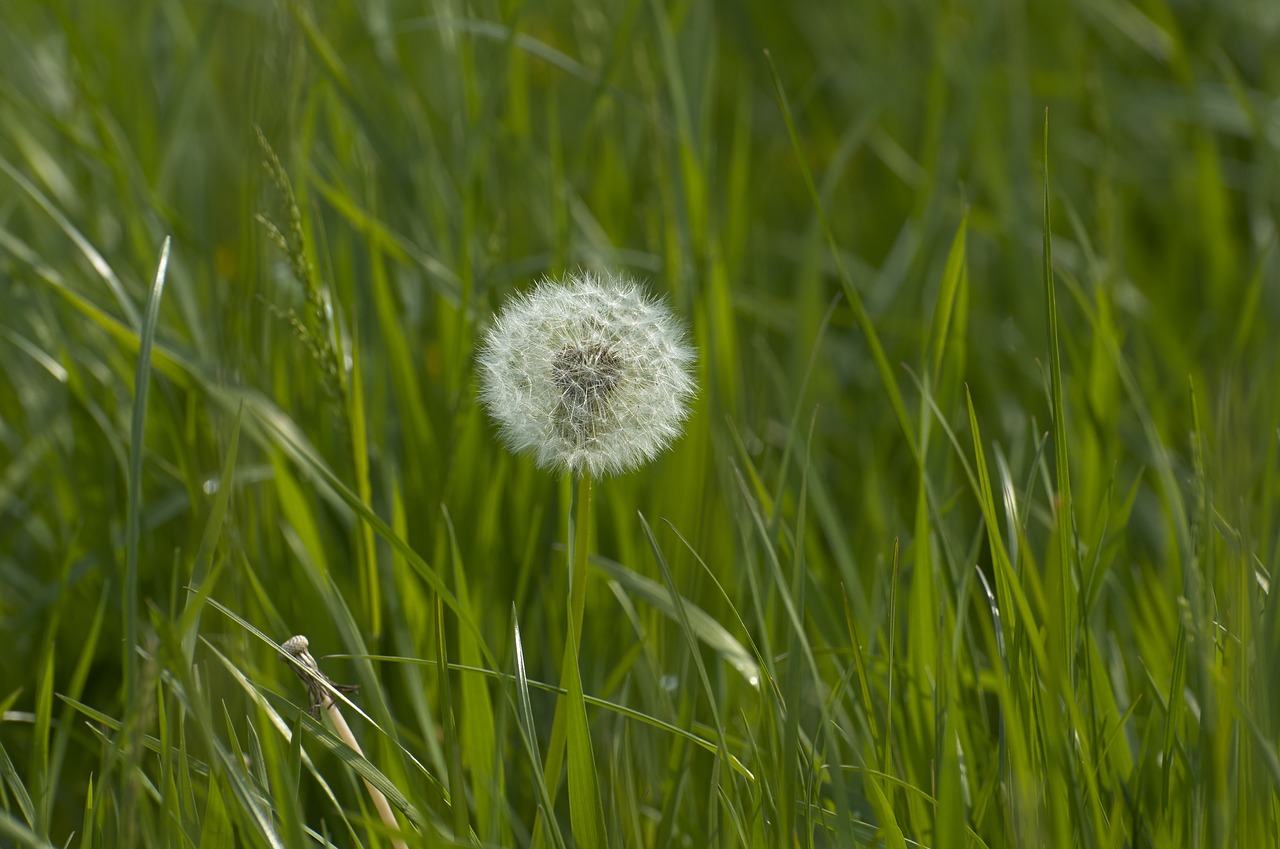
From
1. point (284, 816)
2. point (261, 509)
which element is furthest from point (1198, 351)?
point (284, 816)

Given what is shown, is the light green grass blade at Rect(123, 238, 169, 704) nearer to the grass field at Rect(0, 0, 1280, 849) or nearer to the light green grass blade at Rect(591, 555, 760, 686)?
the grass field at Rect(0, 0, 1280, 849)

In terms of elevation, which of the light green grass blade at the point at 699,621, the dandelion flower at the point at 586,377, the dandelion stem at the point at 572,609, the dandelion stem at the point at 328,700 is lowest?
the dandelion stem at the point at 328,700

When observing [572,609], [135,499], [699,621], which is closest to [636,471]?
[699,621]

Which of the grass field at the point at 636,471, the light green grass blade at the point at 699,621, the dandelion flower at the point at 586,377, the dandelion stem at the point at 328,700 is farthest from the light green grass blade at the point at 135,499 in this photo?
the light green grass blade at the point at 699,621

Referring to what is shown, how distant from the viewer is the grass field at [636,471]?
4.14ft

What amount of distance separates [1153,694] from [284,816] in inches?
42.4

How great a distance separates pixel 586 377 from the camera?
4.68ft

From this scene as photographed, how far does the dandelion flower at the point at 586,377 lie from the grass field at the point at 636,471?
0.10m

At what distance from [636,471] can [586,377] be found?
59 cm

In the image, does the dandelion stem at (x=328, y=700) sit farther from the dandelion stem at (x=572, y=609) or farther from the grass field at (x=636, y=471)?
the dandelion stem at (x=572, y=609)

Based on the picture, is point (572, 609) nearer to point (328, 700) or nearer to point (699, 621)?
point (328, 700)

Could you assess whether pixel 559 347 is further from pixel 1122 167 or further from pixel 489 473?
pixel 1122 167

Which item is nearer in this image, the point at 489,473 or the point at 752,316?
the point at 489,473

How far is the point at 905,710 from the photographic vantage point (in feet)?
4.80
